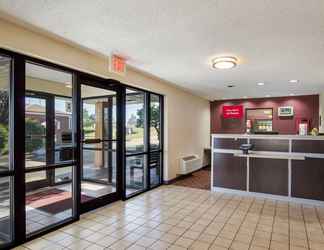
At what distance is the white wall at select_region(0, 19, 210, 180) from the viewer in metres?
2.58

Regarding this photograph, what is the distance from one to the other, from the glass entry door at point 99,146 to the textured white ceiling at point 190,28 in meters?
0.88

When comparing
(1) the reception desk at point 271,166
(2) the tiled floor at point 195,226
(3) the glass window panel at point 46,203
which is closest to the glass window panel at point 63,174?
(3) the glass window panel at point 46,203

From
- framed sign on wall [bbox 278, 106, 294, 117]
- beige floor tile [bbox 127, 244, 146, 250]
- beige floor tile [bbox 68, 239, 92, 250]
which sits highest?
framed sign on wall [bbox 278, 106, 294, 117]

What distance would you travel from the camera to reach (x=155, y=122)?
17.7 ft

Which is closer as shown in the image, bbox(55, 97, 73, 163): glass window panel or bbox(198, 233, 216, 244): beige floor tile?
bbox(198, 233, 216, 244): beige floor tile

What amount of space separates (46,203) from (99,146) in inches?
49.4

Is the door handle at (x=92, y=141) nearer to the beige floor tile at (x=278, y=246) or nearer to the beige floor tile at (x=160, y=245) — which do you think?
the beige floor tile at (x=160, y=245)

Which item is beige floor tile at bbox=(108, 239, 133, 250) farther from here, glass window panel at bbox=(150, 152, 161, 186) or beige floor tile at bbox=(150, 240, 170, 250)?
glass window panel at bbox=(150, 152, 161, 186)

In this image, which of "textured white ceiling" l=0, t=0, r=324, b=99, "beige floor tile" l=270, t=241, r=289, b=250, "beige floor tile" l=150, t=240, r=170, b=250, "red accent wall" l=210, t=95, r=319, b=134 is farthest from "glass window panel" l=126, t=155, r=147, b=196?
"red accent wall" l=210, t=95, r=319, b=134

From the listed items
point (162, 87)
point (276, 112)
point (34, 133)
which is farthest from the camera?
point (276, 112)

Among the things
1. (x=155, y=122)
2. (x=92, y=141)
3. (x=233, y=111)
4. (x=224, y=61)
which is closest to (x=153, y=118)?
(x=155, y=122)

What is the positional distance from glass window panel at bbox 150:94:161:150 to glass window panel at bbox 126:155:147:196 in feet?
1.68

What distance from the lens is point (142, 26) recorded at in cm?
249

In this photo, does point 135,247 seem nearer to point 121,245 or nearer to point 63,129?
point 121,245
